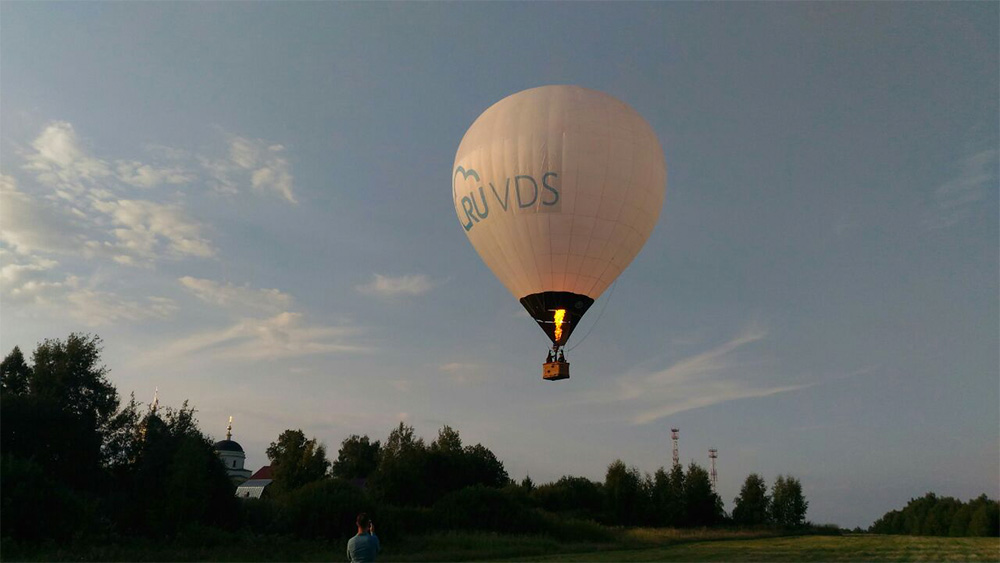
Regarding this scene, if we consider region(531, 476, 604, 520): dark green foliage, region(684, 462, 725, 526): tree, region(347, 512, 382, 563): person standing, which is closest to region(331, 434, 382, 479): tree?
region(531, 476, 604, 520): dark green foliage

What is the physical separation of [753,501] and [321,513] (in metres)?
53.5

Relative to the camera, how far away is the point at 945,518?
60.7m

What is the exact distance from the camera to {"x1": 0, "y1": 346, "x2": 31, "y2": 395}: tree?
35594 millimetres

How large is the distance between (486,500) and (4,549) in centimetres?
2856

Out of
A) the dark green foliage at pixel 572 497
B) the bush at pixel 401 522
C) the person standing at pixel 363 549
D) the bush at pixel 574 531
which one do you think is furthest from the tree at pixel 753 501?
the person standing at pixel 363 549

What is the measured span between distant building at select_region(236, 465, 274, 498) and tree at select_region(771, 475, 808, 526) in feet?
187

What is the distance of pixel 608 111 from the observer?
81.4 feet

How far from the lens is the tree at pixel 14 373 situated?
35.6 meters

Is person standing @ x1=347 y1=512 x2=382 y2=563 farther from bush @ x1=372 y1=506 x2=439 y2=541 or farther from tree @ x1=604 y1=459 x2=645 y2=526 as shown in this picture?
tree @ x1=604 y1=459 x2=645 y2=526

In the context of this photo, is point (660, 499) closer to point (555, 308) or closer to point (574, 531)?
point (574, 531)

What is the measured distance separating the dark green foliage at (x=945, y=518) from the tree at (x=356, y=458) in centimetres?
5176

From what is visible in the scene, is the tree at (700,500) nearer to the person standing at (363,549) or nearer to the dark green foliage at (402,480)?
the dark green foliage at (402,480)

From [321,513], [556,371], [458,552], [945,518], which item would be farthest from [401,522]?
[945,518]

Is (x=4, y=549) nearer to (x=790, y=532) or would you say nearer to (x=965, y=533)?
(x=790, y=532)
